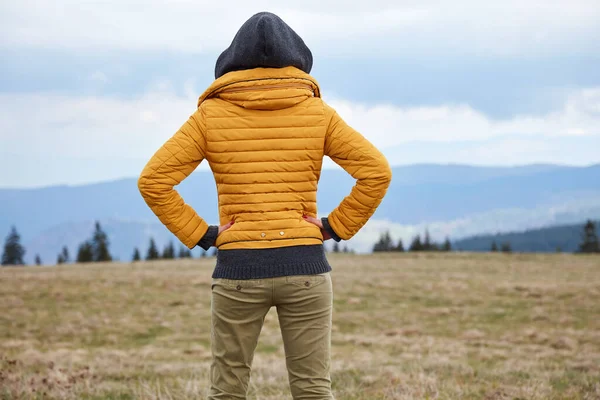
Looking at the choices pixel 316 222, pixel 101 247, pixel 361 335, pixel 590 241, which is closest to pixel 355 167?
pixel 316 222

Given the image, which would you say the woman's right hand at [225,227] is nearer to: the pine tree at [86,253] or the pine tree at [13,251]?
the pine tree at [86,253]

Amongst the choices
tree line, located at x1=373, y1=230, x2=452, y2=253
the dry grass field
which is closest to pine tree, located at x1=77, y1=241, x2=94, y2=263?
tree line, located at x1=373, y1=230, x2=452, y2=253

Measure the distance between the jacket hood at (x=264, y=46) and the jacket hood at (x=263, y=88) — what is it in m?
0.06

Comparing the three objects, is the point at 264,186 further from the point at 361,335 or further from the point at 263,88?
the point at 361,335

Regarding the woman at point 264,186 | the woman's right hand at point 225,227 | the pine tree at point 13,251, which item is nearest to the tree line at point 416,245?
the pine tree at point 13,251

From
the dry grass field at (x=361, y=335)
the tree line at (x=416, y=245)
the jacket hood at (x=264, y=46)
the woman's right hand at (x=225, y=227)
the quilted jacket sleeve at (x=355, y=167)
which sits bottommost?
the dry grass field at (x=361, y=335)

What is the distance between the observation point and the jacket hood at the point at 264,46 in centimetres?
366

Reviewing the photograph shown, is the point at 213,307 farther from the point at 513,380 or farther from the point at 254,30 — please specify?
the point at 513,380

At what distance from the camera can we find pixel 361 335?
1777 centimetres

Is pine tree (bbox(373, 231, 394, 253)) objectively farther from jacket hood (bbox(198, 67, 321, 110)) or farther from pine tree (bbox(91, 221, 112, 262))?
jacket hood (bbox(198, 67, 321, 110))

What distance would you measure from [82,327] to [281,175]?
55.5 ft

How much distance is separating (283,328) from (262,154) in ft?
3.81

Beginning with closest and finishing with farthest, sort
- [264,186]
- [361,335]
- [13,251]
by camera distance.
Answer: [264,186] → [361,335] → [13,251]

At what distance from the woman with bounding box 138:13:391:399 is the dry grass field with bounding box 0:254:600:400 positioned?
8.61 feet
